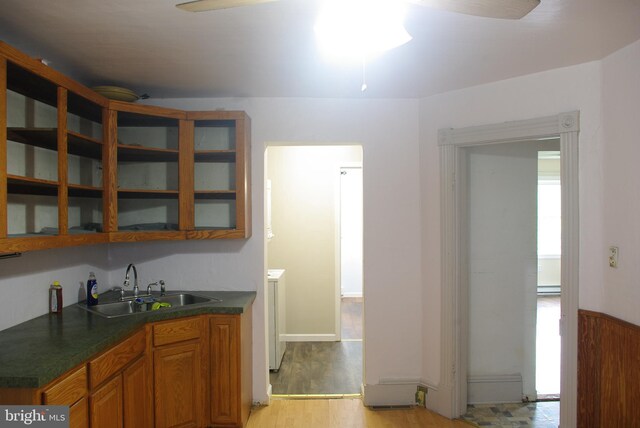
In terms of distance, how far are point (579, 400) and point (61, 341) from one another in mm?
2808

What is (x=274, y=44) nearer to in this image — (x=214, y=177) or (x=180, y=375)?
(x=214, y=177)

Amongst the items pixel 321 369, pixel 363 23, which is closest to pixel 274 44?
pixel 363 23

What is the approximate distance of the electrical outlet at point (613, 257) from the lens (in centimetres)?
203

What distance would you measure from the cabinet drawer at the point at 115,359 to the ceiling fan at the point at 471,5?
1564 mm

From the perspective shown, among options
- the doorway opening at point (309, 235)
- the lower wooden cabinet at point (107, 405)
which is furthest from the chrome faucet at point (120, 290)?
the doorway opening at point (309, 235)

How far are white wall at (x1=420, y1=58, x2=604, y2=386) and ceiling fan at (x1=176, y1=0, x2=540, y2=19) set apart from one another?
4.66 ft

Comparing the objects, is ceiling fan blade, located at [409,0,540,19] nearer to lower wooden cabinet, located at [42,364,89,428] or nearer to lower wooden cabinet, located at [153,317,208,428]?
lower wooden cabinet, located at [42,364,89,428]

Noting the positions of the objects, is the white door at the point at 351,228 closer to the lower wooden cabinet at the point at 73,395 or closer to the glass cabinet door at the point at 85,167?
the glass cabinet door at the point at 85,167

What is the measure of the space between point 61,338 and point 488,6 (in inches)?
87.1

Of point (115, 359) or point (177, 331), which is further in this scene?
point (177, 331)

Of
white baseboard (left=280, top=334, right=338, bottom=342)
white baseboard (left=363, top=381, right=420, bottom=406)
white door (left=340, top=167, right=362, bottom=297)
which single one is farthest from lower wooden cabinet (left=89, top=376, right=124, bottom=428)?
white door (left=340, top=167, right=362, bottom=297)

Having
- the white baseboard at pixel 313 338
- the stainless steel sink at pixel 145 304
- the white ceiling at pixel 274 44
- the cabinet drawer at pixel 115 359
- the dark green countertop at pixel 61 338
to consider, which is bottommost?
the white baseboard at pixel 313 338

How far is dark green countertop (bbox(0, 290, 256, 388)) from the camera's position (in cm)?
141

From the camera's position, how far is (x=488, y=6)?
3.54ft
